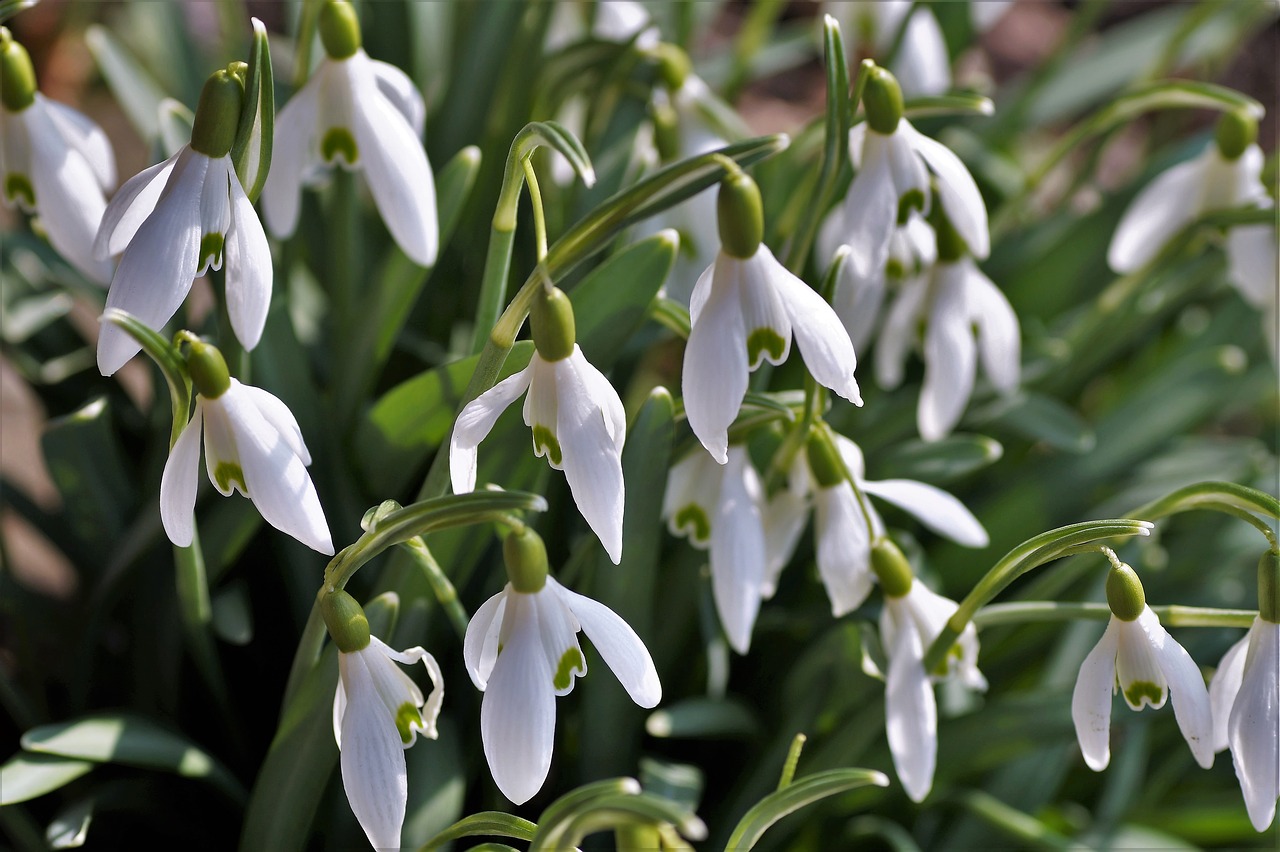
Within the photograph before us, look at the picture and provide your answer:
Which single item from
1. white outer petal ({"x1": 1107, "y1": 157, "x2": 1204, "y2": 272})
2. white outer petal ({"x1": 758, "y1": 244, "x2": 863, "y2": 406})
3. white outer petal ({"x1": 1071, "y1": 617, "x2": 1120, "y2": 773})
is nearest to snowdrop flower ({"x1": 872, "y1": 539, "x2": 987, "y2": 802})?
white outer petal ({"x1": 1071, "y1": 617, "x2": 1120, "y2": 773})

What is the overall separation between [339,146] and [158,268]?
23 cm

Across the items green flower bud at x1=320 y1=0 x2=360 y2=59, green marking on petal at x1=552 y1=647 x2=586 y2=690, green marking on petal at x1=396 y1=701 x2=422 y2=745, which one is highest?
green flower bud at x1=320 y1=0 x2=360 y2=59

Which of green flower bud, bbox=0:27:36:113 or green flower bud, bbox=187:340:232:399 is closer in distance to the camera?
green flower bud, bbox=187:340:232:399

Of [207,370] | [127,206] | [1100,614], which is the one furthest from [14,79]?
[1100,614]

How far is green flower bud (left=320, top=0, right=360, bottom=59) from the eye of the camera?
801 millimetres

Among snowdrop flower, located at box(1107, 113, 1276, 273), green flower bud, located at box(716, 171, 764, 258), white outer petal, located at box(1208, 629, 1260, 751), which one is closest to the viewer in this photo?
green flower bud, located at box(716, 171, 764, 258)

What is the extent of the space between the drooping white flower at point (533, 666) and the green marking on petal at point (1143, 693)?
275 mm

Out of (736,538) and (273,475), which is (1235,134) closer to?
(736,538)

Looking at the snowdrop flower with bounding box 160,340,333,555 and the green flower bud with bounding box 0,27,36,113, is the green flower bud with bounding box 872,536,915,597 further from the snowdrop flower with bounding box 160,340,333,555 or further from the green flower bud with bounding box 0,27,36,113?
the green flower bud with bounding box 0,27,36,113

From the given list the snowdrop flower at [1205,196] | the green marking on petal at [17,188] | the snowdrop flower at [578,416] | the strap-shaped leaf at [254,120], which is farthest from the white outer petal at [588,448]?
the snowdrop flower at [1205,196]

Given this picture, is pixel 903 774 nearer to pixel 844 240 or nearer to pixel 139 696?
pixel 844 240

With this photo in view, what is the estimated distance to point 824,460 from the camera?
80 cm

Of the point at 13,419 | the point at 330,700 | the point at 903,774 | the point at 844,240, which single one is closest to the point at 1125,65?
the point at 844,240

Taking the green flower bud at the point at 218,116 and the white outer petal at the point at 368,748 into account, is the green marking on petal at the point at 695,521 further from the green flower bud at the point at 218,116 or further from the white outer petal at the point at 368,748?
the green flower bud at the point at 218,116
